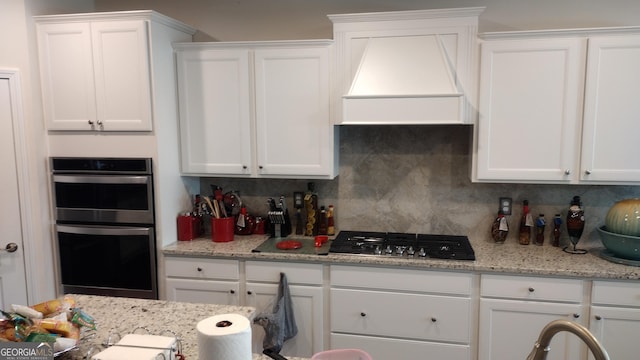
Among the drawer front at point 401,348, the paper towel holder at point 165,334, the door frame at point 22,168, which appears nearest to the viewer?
the paper towel holder at point 165,334

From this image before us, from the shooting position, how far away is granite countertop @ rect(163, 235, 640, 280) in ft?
8.12

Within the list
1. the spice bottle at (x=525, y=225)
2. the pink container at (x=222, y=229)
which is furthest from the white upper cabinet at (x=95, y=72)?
the spice bottle at (x=525, y=225)

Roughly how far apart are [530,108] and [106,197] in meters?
2.79

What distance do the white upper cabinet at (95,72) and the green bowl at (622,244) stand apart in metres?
2.97

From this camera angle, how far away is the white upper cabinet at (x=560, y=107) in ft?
8.43

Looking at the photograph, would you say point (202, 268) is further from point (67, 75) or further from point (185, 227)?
point (67, 75)

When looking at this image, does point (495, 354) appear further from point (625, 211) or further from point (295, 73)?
point (295, 73)

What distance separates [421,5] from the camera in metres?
3.04

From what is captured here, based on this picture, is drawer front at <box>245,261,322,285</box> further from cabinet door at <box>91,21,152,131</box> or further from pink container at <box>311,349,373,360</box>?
pink container at <box>311,349,373,360</box>

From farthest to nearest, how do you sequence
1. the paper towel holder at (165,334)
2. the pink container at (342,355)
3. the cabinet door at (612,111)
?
the cabinet door at (612,111)
the pink container at (342,355)
the paper towel holder at (165,334)

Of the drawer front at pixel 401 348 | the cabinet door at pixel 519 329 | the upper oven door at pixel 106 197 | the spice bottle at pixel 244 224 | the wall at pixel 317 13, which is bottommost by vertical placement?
the drawer front at pixel 401 348

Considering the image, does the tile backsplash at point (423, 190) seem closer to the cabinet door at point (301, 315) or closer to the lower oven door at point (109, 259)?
the cabinet door at point (301, 315)

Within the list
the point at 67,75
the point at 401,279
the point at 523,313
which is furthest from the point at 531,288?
the point at 67,75

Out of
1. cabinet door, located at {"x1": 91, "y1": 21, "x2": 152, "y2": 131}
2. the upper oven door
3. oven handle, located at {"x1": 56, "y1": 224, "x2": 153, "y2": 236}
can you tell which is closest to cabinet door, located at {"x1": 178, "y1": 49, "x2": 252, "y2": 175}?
cabinet door, located at {"x1": 91, "y1": 21, "x2": 152, "y2": 131}
